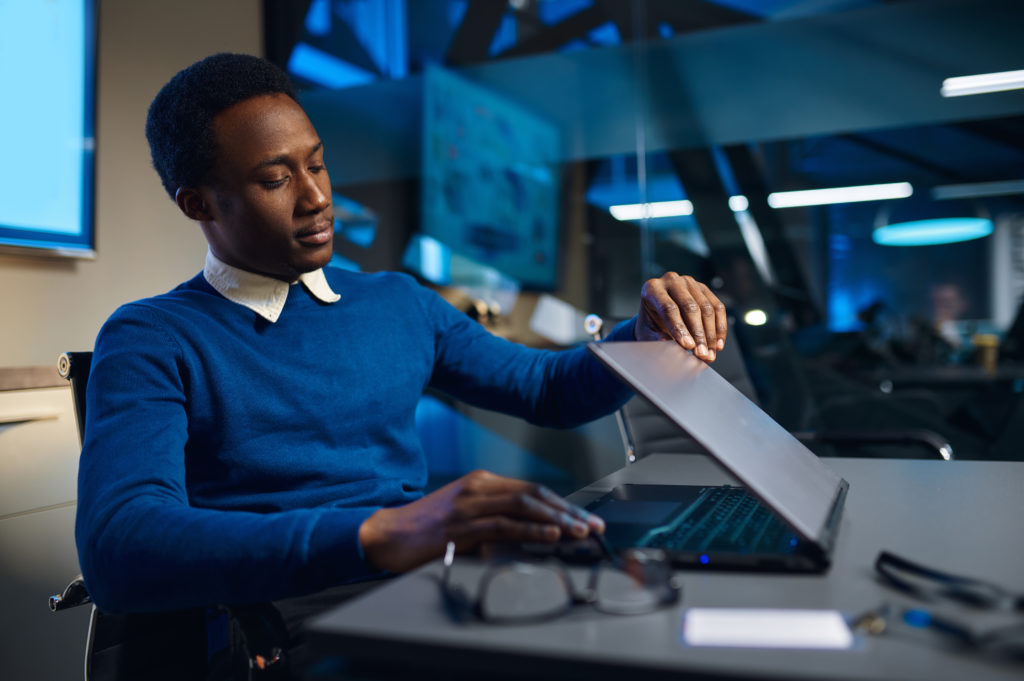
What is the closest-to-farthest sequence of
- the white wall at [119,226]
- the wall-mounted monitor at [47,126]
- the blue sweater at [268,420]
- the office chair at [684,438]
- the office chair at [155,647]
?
the blue sweater at [268,420] → the office chair at [155,647] → the office chair at [684,438] → the wall-mounted monitor at [47,126] → the white wall at [119,226]

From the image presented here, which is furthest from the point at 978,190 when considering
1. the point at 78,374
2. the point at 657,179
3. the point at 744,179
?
the point at 78,374

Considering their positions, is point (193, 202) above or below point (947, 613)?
above

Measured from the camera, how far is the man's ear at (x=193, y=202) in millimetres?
1220

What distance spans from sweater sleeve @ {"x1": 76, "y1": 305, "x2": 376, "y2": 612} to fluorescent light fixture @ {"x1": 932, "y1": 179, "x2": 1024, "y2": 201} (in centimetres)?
287

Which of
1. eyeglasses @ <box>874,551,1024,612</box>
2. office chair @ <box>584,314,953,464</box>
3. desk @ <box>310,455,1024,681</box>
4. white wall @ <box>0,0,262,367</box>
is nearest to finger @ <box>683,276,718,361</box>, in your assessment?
desk @ <box>310,455,1024,681</box>

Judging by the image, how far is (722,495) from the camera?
1.02m

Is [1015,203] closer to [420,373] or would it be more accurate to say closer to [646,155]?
[646,155]

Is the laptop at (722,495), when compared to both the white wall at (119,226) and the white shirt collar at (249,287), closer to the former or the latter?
the white shirt collar at (249,287)

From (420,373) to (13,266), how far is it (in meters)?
1.44

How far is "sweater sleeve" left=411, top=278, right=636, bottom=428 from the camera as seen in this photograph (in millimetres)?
1388

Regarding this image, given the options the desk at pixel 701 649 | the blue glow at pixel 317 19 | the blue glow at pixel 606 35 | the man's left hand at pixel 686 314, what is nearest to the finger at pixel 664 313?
the man's left hand at pixel 686 314

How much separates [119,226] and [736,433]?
2.33 metres

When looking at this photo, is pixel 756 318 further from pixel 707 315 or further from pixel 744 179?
pixel 707 315

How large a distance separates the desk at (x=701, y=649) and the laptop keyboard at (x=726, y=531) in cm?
5
